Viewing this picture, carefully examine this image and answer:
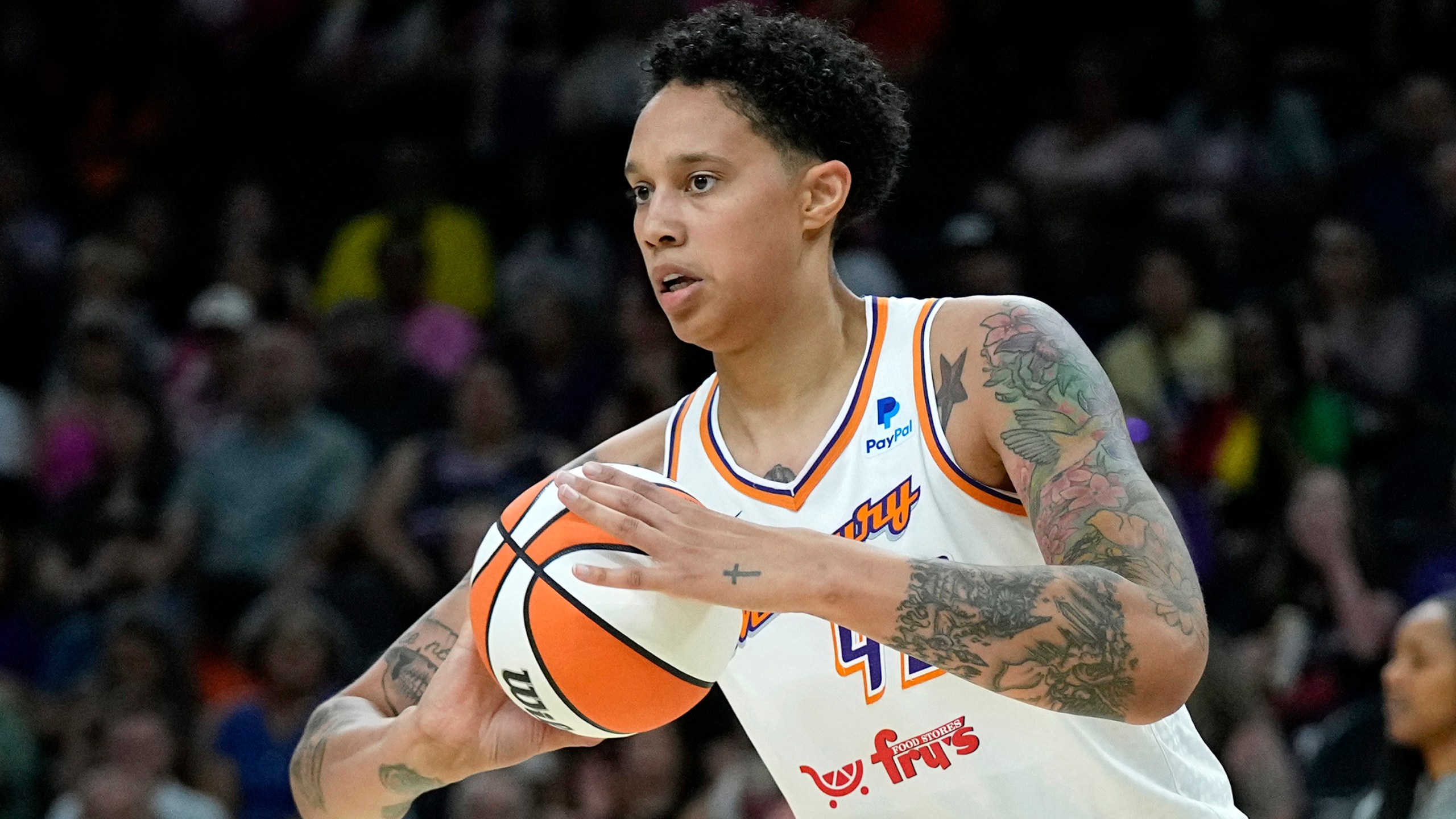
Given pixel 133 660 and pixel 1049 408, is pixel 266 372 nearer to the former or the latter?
pixel 133 660

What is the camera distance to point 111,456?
936 cm

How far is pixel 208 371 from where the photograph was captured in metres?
9.85

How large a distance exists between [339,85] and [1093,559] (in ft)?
32.2

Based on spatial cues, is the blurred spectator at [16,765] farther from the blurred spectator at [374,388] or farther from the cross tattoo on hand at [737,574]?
Answer: the cross tattoo on hand at [737,574]

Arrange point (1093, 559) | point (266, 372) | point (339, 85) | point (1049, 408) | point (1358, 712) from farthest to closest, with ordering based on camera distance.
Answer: point (339, 85) → point (266, 372) → point (1358, 712) → point (1049, 408) → point (1093, 559)

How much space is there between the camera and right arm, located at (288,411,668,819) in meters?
3.43

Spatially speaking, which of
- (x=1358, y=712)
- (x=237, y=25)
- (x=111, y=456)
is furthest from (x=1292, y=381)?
(x=237, y=25)

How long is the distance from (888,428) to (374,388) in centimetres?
640

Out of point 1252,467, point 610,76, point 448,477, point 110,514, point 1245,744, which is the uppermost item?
point 610,76

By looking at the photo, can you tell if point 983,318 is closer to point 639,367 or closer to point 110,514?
point 639,367

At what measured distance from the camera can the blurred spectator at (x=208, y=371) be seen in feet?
31.6

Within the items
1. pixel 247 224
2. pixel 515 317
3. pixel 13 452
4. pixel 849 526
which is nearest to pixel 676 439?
pixel 849 526

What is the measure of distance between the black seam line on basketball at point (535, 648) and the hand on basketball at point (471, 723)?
32cm

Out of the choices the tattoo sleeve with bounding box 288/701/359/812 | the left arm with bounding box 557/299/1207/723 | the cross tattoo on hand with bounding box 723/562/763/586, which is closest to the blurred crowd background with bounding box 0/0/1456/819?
the tattoo sleeve with bounding box 288/701/359/812
